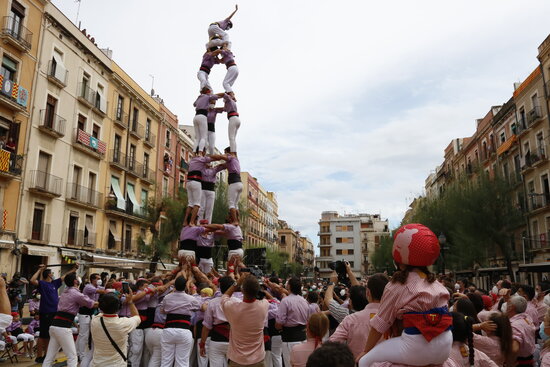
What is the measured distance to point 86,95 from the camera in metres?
27.2

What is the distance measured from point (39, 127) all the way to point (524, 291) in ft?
73.1

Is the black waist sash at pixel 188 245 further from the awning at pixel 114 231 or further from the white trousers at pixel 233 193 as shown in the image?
the awning at pixel 114 231

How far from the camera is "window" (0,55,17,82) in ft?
68.3

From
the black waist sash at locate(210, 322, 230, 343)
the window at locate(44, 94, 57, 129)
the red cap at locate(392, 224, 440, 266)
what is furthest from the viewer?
the window at locate(44, 94, 57, 129)

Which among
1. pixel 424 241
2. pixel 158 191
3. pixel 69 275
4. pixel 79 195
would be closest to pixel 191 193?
pixel 69 275

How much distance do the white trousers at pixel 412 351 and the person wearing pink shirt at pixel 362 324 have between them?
4.31 feet

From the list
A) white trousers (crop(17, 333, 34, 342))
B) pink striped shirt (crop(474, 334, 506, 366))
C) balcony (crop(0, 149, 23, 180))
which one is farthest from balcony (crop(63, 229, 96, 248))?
pink striped shirt (crop(474, 334, 506, 366))

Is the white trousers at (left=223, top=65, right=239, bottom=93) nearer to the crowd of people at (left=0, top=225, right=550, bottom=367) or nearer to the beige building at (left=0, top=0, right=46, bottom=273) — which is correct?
the crowd of people at (left=0, top=225, right=550, bottom=367)

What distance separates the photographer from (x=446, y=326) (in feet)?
9.61

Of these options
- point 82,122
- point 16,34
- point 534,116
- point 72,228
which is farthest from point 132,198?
point 534,116

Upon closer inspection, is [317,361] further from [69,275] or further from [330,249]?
[330,249]

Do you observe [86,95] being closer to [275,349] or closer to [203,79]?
[203,79]

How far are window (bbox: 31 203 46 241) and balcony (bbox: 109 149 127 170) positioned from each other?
7155 millimetres

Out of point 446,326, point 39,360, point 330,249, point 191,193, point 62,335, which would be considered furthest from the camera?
point 330,249
